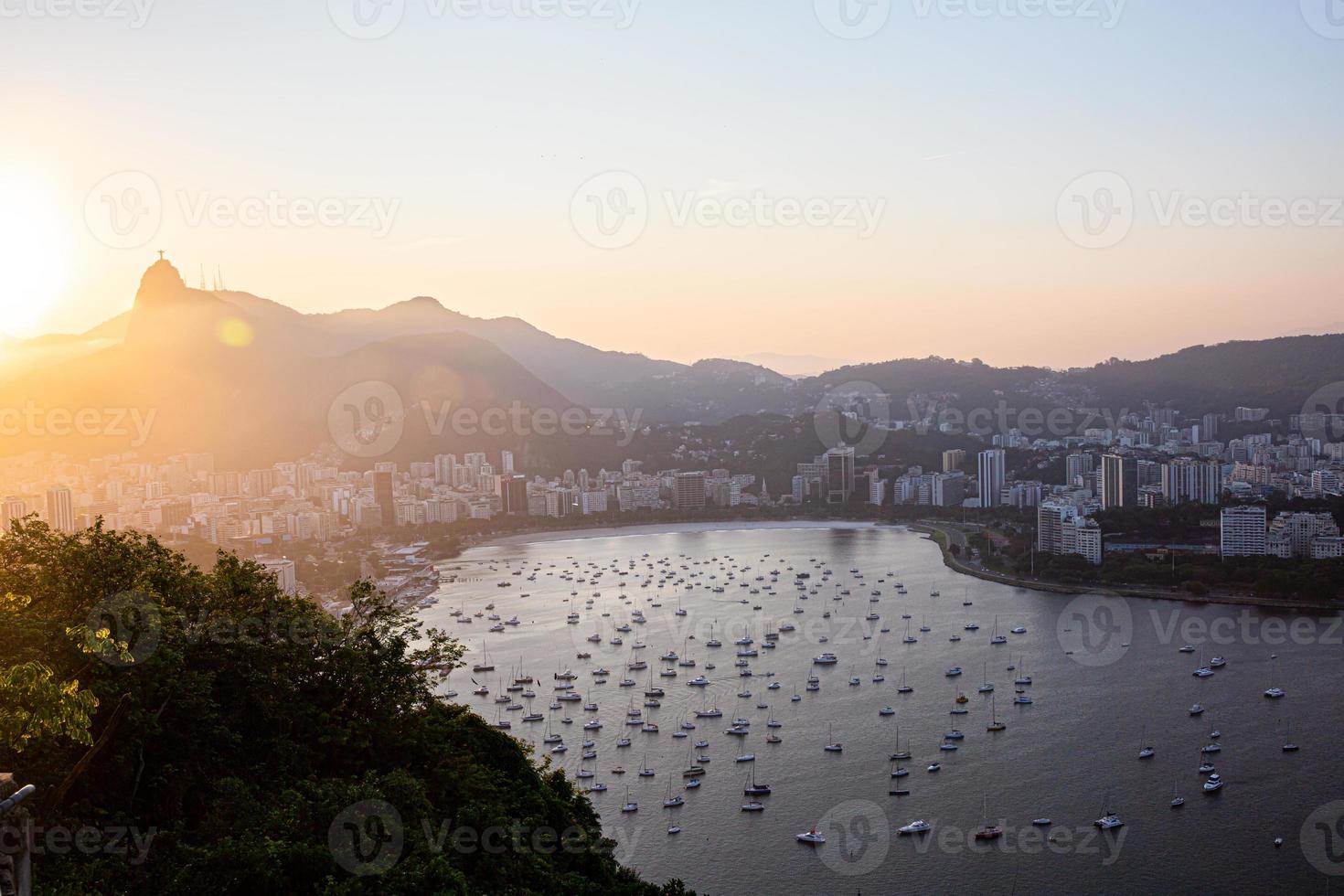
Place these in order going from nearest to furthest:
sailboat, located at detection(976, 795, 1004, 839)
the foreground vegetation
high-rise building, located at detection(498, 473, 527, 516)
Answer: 1. the foreground vegetation
2. sailboat, located at detection(976, 795, 1004, 839)
3. high-rise building, located at detection(498, 473, 527, 516)

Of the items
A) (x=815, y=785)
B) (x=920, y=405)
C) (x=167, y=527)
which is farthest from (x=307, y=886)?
(x=920, y=405)

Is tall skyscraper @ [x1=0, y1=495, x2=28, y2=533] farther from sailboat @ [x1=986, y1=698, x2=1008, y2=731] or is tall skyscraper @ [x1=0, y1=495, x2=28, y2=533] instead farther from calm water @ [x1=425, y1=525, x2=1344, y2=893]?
sailboat @ [x1=986, y1=698, x2=1008, y2=731]

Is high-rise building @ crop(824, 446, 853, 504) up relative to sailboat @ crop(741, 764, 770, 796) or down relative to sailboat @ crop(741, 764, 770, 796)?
up

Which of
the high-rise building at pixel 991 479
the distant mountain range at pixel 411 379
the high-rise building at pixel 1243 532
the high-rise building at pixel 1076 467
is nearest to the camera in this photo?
the high-rise building at pixel 1243 532

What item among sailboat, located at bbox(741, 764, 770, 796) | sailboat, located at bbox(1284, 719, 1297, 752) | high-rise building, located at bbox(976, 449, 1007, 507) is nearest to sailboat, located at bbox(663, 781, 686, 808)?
sailboat, located at bbox(741, 764, 770, 796)

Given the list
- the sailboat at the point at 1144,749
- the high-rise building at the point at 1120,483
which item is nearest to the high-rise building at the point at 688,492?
the high-rise building at the point at 1120,483

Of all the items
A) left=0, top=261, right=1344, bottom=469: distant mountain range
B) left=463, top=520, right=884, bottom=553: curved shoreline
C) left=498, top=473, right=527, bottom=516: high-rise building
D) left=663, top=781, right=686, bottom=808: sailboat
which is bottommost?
left=663, top=781, right=686, bottom=808: sailboat

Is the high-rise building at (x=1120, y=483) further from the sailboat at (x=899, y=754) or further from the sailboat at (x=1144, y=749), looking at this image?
the sailboat at (x=899, y=754)

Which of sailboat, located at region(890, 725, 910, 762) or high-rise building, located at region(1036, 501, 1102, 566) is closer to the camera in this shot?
sailboat, located at region(890, 725, 910, 762)
